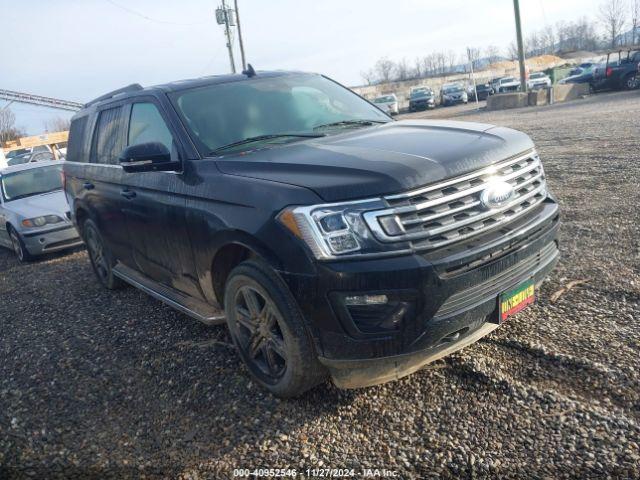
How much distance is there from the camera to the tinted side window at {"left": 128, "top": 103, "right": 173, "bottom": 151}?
398 cm

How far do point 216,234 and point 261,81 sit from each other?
5.45 feet

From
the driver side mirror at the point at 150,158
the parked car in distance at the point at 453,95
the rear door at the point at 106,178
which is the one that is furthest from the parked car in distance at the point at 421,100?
the driver side mirror at the point at 150,158

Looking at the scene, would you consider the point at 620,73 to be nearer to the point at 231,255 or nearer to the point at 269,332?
the point at 231,255

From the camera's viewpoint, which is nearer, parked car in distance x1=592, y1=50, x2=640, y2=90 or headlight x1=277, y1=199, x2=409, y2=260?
headlight x1=277, y1=199, x2=409, y2=260

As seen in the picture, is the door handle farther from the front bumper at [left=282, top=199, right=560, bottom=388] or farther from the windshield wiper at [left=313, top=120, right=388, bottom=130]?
the front bumper at [left=282, top=199, right=560, bottom=388]

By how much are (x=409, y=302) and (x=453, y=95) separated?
130 feet

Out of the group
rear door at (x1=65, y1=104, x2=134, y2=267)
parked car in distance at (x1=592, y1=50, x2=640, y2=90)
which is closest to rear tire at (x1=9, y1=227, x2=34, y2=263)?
rear door at (x1=65, y1=104, x2=134, y2=267)

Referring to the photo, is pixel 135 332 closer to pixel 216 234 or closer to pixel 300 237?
pixel 216 234

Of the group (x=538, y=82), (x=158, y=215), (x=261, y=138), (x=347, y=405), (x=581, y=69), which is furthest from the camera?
(x=538, y=82)

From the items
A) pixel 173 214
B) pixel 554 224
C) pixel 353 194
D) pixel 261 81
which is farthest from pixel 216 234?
pixel 554 224

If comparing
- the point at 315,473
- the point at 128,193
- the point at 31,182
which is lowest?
the point at 315,473

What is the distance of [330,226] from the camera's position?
8.87 feet

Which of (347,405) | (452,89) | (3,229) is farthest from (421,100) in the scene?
(347,405)

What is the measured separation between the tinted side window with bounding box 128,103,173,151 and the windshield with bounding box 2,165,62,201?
5819 millimetres
